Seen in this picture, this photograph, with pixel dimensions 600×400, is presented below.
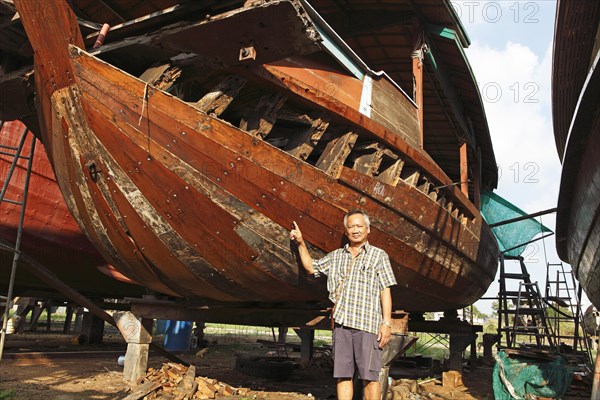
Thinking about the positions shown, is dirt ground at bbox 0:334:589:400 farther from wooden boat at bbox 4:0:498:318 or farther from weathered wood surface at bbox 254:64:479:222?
weathered wood surface at bbox 254:64:479:222

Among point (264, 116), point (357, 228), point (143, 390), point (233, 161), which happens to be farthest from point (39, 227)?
Result: point (357, 228)

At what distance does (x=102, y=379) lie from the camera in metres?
5.37

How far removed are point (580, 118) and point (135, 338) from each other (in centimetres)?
500

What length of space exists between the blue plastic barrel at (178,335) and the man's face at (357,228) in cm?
842

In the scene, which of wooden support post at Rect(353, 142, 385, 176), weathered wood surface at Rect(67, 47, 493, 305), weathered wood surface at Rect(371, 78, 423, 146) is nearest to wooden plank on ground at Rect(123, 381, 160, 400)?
weathered wood surface at Rect(67, 47, 493, 305)

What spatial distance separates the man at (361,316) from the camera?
9.30 feet

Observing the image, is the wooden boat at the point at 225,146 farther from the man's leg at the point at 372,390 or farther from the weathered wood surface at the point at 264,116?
the man's leg at the point at 372,390

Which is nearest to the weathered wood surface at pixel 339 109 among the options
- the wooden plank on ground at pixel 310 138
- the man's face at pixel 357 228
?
the wooden plank on ground at pixel 310 138

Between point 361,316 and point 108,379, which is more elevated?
point 361,316

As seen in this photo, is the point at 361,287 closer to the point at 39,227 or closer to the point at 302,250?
the point at 302,250

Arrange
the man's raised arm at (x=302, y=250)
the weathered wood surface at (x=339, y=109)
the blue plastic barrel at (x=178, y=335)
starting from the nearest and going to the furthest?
the weathered wood surface at (x=339, y=109) → the man's raised arm at (x=302, y=250) → the blue plastic barrel at (x=178, y=335)

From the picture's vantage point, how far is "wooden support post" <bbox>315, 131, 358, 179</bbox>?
3.65 meters

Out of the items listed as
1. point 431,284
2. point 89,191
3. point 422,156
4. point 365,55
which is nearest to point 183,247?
point 89,191

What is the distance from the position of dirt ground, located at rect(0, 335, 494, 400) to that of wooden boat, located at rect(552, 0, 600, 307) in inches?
90.4
